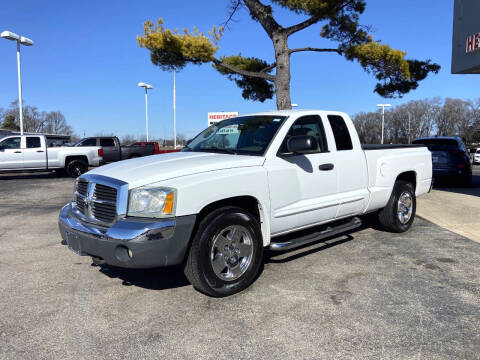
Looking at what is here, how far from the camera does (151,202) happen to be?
3.41m

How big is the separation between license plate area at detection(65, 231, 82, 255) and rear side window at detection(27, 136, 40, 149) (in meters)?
13.9

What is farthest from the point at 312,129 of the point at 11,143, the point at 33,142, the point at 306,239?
the point at 11,143

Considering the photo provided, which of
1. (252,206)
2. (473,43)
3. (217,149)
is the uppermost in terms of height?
(473,43)

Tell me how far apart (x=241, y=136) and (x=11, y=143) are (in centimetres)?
1422

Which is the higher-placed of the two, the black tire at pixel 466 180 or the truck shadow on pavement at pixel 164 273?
the black tire at pixel 466 180

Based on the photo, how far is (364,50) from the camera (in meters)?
12.4

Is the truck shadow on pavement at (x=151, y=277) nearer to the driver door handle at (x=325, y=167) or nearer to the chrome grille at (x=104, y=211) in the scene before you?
the chrome grille at (x=104, y=211)

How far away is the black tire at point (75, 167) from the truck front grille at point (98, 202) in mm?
13533

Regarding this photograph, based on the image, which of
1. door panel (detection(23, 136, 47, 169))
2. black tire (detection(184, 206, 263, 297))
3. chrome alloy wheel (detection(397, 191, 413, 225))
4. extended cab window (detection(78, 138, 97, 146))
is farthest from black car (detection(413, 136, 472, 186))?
door panel (detection(23, 136, 47, 169))

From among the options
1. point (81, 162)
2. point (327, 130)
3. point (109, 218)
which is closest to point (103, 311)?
point (109, 218)

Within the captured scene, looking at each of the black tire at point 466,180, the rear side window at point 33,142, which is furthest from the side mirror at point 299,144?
the rear side window at point 33,142

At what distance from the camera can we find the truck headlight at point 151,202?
3367 mm

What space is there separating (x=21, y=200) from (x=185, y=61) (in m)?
7.05

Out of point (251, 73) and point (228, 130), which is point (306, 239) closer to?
point (228, 130)
